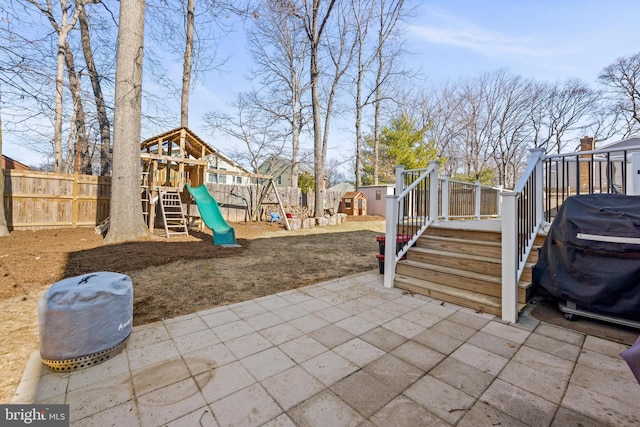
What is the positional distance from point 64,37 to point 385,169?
17.1m

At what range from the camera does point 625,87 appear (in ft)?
55.1

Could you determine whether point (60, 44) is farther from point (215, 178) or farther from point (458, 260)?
point (215, 178)

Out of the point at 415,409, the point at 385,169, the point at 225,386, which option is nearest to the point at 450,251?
the point at 415,409

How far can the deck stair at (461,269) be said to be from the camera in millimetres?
2964

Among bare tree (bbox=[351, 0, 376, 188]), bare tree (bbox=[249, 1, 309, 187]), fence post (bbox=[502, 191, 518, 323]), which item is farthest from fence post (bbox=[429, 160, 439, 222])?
bare tree (bbox=[351, 0, 376, 188])

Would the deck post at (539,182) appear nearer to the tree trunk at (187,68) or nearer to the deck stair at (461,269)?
the deck stair at (461,269)

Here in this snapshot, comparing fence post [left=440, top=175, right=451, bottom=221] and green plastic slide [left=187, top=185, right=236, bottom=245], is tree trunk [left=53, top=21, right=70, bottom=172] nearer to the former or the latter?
green plastic slide [left=187, top=185, right=236, bottom=245]

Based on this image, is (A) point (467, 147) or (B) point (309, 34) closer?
(B) point (309, 34)

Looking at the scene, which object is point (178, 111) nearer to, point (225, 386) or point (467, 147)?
point (225, 386)

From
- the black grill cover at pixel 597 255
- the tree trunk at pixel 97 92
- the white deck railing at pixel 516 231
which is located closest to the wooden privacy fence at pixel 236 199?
the tree trunk at pixel 97 92

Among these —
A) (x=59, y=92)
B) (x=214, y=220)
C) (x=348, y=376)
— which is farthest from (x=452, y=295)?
(x=59, y=92)

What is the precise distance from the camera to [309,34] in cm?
1166

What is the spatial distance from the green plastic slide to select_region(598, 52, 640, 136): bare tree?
23.9 metres

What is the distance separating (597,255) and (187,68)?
13.0 m
